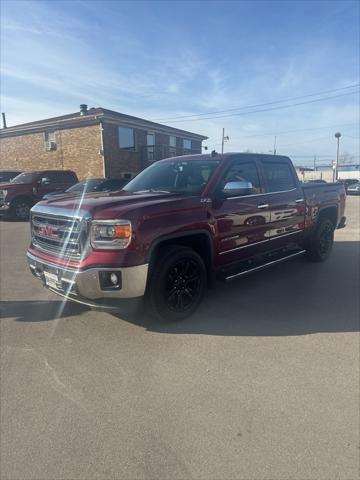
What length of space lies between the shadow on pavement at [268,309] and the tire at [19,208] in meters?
9.16

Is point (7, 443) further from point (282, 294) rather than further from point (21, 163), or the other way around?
point (21, 163)

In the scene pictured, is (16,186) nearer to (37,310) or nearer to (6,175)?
(6,175)

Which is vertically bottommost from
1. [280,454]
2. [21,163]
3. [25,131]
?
[280,454]

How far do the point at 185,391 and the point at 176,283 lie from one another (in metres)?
1.25

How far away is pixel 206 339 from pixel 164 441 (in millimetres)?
1391

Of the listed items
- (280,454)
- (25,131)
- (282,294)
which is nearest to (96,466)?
(280,454)

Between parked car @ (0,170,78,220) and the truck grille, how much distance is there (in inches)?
375

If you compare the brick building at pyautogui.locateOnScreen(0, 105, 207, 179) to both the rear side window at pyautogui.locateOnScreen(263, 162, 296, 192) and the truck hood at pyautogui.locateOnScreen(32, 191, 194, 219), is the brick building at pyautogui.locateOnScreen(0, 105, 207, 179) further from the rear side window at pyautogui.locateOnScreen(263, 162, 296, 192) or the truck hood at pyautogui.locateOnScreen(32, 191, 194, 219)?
the truck hood at pyautogui.locateOnScreen(32, 191, 194, 219)

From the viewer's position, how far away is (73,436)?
2.23 meters

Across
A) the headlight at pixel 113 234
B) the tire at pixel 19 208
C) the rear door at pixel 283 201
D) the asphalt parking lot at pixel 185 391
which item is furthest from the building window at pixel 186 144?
the headlight at pixel 113 234

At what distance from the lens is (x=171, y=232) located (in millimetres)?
3490

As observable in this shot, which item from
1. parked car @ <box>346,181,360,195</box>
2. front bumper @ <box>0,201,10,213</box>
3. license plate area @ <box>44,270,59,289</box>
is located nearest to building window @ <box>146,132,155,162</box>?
front bumper @ <box>0,201,10,213</box>

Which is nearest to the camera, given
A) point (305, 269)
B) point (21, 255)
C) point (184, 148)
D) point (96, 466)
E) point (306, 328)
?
point (96, 466)

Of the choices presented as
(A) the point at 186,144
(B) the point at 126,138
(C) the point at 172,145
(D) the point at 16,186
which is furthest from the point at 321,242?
(A) the point at 186,144
